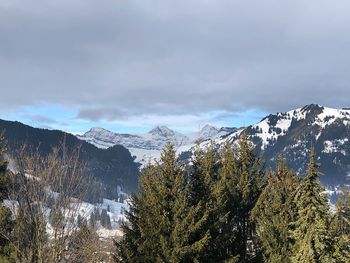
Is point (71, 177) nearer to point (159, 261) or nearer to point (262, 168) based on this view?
point (159, 261)

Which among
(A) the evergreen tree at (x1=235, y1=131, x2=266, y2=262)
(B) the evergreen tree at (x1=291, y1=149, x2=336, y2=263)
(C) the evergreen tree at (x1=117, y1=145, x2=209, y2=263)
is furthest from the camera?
(A) the evergreen tree at (x1=235, y1=131, x2=266, y2=262)

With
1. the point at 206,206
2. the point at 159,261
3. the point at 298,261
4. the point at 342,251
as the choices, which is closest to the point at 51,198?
the point at 159,261

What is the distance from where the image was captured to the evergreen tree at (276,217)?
33.1 m

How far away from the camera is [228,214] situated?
106 feet

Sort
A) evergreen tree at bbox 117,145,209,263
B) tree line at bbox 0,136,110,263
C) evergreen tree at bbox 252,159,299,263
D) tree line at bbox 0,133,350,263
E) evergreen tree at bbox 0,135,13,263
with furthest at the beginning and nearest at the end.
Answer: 1. evergreen tree at bbox 252,159,299,263
2. evergreen tree at bbox 0,135,13,263
3. evergreen tree at bbox 117,145,209,263
4. tree line at bbox 0,133,350,263
5. tree line at bbox 0,136,110,263

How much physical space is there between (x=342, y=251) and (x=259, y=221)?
576cm

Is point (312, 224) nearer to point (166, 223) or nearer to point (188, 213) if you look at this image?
point (188, 213)

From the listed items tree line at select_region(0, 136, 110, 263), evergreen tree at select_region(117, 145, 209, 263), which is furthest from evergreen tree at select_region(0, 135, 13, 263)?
evergreen tree at select_region(117, 145, 209, 263)

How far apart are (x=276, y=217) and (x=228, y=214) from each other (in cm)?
365

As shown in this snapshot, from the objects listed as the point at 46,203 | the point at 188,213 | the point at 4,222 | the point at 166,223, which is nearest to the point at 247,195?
the point at 188,213

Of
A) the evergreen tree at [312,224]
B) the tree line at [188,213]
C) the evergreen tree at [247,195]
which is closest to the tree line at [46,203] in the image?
the tree line at [188,213]

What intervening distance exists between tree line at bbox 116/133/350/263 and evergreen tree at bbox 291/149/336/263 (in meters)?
0.06

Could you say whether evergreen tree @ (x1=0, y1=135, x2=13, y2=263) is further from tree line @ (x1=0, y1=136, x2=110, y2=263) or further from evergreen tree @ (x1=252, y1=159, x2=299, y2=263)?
evergreen tree @ (x1=252, y1=159, x2=299, y2=263)

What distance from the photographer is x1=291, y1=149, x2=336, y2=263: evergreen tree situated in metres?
29.6
